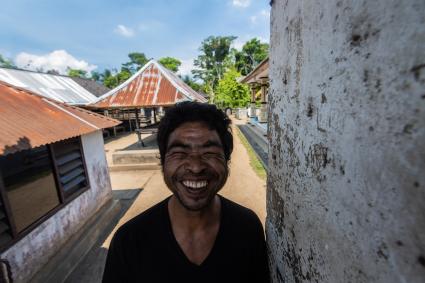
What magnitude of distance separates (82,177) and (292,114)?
615 cm

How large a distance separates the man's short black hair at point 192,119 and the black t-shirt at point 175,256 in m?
0.61

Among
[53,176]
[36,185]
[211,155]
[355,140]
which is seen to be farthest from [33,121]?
[36,185]

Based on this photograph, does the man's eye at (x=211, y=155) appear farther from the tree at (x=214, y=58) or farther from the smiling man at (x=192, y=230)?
the tree at (x=214, y=58)

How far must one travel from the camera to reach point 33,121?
4.39m

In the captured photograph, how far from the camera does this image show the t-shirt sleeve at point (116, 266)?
159 centimetres

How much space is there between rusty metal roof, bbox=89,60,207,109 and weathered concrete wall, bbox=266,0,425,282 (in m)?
9.93

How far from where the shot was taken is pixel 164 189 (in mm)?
8453

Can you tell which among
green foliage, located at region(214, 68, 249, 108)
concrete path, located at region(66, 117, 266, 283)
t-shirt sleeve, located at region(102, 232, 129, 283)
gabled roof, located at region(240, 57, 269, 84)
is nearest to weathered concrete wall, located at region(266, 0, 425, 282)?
t-shirt sleeve, located at region(102, 232, 129, 283)

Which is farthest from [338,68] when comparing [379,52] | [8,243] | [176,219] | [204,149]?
[8,243]

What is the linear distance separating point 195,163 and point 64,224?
15.6ft

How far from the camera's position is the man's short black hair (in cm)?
179

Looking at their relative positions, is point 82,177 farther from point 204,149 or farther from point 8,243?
point 204,149

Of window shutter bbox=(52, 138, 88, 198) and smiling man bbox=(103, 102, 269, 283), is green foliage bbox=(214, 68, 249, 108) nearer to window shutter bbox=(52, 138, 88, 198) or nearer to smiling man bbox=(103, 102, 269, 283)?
window shutter bbox=(52, 138, 88, 198)

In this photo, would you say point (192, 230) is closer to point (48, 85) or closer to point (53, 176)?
point (53, 176)
